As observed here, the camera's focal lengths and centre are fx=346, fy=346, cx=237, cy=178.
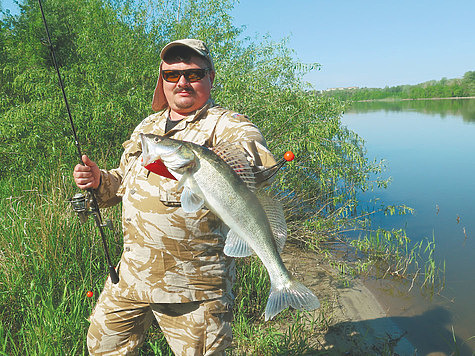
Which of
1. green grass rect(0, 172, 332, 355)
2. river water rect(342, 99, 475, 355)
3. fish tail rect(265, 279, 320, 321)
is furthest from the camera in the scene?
river water rect(342, 99, 475, 355)

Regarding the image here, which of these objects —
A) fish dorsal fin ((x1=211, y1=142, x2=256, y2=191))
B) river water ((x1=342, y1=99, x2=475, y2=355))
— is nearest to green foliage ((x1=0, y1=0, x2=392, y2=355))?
river water ((x1=342, y1=99, x2=475, y2=355))

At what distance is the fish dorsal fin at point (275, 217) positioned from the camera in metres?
1.67

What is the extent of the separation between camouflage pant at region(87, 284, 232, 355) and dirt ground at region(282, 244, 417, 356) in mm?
2311

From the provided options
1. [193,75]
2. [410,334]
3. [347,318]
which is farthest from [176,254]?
[410,334]

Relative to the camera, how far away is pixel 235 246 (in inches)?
64.3

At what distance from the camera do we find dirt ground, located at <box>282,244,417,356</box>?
438 cm

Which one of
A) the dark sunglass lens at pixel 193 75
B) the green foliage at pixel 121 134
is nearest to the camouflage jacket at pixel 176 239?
the dark sunglass lens at pixel 193 75

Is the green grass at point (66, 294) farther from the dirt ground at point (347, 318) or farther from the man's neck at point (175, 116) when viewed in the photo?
the man's neck at point (175, 116)

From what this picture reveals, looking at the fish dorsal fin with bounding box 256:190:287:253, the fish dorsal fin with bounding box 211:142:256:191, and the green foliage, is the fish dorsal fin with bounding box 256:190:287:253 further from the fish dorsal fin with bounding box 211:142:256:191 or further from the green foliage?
the green foliage

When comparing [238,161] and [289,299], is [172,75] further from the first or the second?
[289,299]

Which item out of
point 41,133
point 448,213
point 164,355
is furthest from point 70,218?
point 448,213

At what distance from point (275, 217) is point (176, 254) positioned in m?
0.82

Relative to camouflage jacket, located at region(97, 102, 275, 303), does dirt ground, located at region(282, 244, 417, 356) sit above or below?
below

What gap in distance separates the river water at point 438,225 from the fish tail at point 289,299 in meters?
4.09
